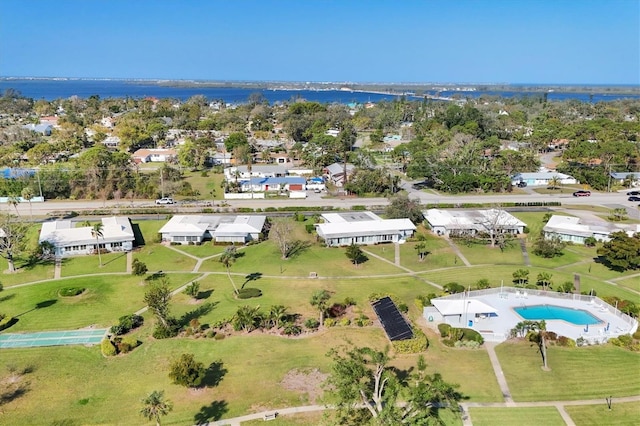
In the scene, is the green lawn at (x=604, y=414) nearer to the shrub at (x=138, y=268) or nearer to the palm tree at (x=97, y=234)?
the shrub at (x=138, y=268)

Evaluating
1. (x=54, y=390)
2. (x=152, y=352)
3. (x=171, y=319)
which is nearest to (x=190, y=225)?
(x=171, y=319)

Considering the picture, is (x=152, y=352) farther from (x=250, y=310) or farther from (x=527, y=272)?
(x=527, y=272)

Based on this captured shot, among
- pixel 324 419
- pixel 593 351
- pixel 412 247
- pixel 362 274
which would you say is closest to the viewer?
pixel 324 419

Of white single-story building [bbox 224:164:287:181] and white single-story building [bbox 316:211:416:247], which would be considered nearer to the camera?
white single-story building [bbox 316:211:416:247]

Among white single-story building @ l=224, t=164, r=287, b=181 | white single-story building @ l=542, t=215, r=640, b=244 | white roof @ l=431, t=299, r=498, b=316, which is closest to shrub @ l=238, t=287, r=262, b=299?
white roof @ l=431, t=299, r=498, b=316

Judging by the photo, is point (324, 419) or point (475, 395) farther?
point (475, 395)

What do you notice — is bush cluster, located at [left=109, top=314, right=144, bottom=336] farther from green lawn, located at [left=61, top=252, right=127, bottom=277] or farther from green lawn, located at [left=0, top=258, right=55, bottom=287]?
green lawn, located at [left=0, top=258, right=55, bottom=287]

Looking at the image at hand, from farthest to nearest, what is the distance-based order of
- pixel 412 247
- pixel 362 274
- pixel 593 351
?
1. pixel 412 247
2. pixel 362 274
3. pixel 593 351

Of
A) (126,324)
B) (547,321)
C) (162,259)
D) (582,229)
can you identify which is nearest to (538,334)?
(547,321)
